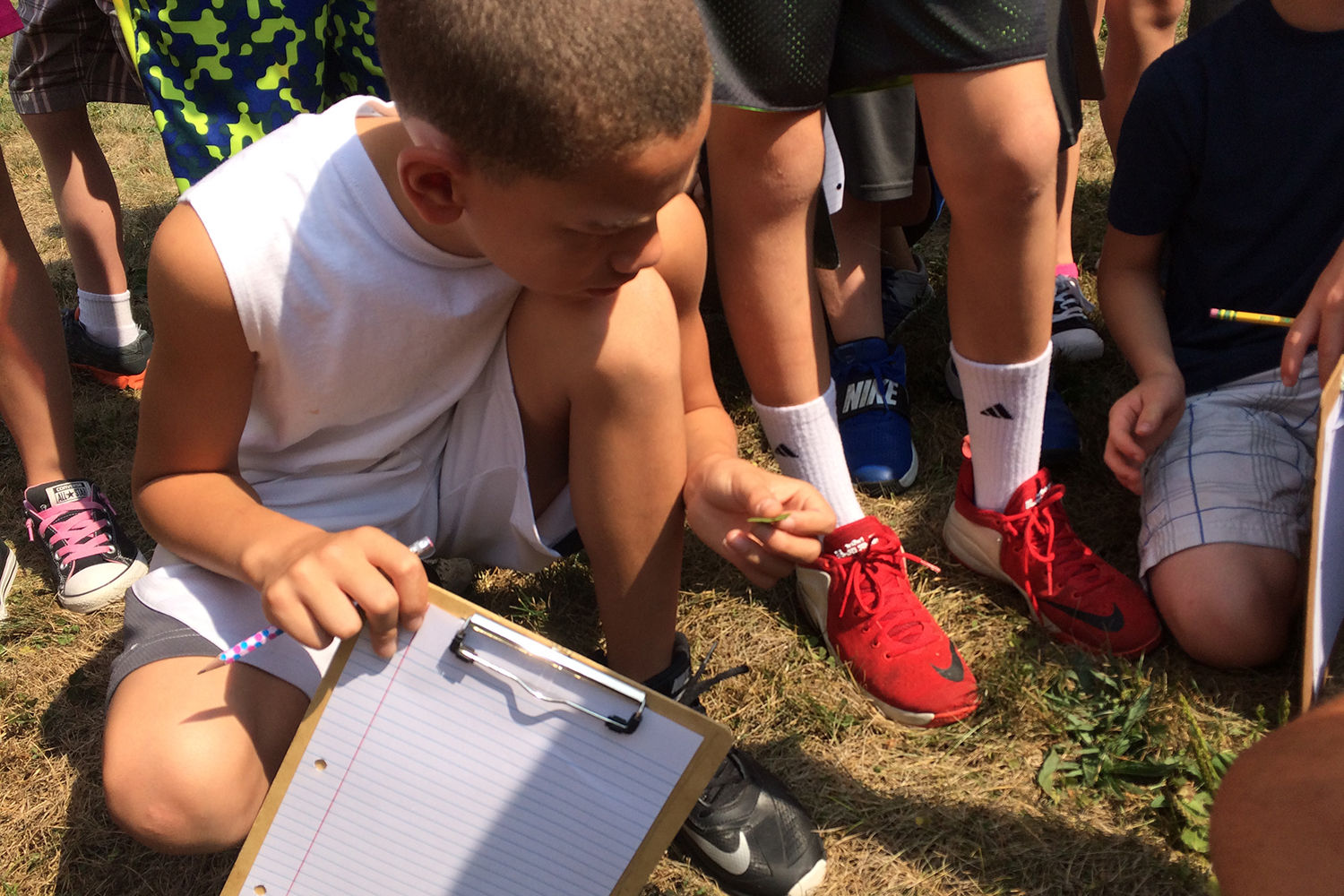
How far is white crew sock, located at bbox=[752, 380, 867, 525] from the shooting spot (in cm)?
166

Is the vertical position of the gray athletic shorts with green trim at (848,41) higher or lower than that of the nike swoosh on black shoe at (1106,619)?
higher

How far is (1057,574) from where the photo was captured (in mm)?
1658

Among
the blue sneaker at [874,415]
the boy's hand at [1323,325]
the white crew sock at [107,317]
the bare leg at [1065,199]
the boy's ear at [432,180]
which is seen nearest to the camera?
the boy's ear at [432,180]

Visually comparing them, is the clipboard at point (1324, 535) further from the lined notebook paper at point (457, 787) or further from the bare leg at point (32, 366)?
the bare leg at point (32, 366)

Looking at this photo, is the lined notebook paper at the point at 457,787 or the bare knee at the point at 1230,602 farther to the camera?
the bare knee at the point at 1230,602

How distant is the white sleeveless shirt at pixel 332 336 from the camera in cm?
121

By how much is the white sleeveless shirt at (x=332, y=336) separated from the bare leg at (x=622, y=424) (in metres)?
0.11

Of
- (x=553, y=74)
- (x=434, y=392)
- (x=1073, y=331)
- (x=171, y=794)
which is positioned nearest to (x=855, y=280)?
(x=1073, y=331)

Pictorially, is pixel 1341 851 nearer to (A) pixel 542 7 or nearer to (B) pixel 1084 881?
(B) pixel 1084 881

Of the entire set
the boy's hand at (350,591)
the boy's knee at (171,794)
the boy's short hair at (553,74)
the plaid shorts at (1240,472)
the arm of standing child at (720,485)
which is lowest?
the plaid shorts at (1240,472)

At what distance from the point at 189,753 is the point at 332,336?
0.51 m

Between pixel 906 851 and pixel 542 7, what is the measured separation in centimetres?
112

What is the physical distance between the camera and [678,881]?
138 cm

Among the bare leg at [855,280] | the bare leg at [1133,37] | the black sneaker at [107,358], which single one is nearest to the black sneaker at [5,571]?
the black sneaker at [107,358]
